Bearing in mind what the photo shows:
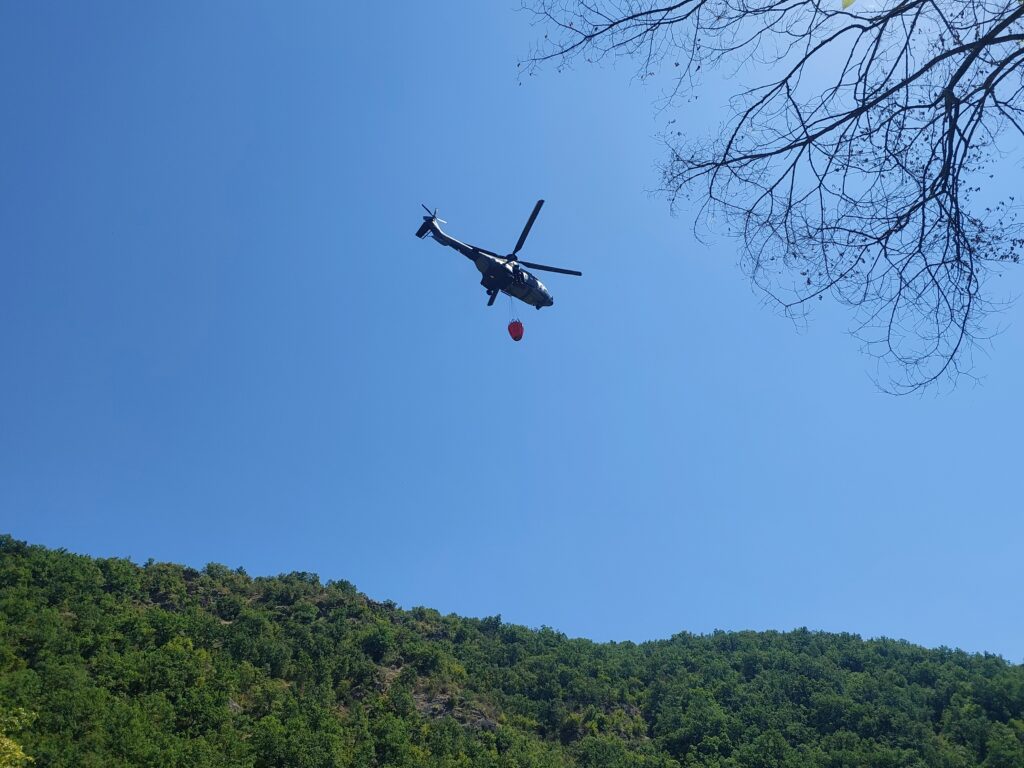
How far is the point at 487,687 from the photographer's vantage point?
29.7 metres

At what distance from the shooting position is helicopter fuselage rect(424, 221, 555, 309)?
12898 millimetres

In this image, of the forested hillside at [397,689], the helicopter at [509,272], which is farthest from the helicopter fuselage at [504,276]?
the forested hillside at [397,689]

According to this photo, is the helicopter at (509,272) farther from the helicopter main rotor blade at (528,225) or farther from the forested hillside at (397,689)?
the forested hillside at (397,689)

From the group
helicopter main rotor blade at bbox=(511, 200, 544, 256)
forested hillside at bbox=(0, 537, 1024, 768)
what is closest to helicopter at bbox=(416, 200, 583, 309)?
helicopter main rotor blade at bbox=(511, 200, 544, 256)

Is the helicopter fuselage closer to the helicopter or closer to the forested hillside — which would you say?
the helicopter

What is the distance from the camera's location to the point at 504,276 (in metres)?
12.9

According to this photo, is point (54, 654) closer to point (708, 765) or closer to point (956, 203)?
point (708, 765)

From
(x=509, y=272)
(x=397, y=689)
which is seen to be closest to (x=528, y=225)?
(x=509, y=272)

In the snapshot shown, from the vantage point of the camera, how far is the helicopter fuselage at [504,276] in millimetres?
12898

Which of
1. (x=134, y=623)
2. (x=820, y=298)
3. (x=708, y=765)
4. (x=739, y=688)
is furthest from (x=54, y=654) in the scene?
(x=739, y=688)

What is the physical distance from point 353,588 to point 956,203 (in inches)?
1444

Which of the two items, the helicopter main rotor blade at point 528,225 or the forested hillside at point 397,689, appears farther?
the forested hillside at point 397,689

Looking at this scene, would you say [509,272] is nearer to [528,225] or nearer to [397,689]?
[528,225]

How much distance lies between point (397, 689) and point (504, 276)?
765 inches
